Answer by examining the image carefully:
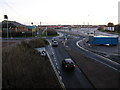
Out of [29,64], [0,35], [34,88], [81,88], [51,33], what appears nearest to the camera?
[34,88]

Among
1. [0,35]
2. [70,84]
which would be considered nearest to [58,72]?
[70,84]

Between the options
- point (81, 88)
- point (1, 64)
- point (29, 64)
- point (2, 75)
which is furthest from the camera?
point (29, 64)

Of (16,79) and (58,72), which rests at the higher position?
(16,79)

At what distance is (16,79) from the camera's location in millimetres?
9859

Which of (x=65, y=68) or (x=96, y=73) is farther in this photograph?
(x=65, y=68)

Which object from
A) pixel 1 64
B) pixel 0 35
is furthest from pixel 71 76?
pixel 0 35

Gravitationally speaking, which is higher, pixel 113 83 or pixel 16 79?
pixel 16 79

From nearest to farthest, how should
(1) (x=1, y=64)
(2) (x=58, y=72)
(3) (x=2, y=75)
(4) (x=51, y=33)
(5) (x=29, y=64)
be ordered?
1. (3) (x=2, y=75)
2. (1) (x=1, y=64)
3. (5) (x=29, y=64)
4. (2) (x=58, y=72)
5. (4) (x=51, y=33)

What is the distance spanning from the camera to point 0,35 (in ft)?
204

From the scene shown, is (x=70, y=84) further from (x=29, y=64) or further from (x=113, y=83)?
(x=29, y=64)

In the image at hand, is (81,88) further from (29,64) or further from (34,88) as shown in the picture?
(29,64)

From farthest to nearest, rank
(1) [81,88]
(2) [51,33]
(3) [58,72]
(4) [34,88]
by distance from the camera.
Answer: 1. (2) [51,33]
2. (3) [58,72]
3. (1) [81,88]
4. (4) [34,88]

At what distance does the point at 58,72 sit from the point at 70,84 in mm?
3211

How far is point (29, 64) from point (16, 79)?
144 inches
